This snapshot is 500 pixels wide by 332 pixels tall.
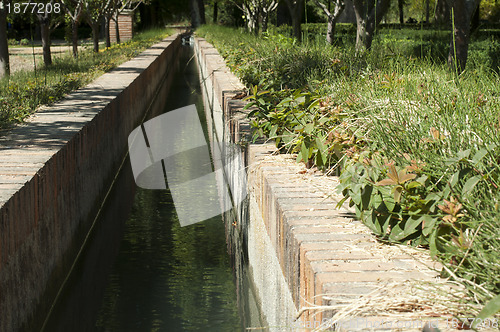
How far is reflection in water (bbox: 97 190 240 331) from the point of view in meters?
5.17

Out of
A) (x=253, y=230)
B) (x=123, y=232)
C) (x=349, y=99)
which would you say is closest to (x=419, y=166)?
(x=349, y=99)

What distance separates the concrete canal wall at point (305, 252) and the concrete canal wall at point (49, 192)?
1497mm

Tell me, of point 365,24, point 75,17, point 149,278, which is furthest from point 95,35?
point 149,278

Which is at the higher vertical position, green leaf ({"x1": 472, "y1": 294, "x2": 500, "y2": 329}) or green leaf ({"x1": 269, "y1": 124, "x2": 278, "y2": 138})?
green leaf ({"x1": 269, "y1": 124, "x2": 278, "y2": 138})

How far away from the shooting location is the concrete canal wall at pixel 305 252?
2496 mm

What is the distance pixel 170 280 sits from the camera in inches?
232

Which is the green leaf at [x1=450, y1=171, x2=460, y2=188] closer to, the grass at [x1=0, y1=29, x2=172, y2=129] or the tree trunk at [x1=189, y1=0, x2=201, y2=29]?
the grass at [x1=0, y1=29, x2=172, y2=129]

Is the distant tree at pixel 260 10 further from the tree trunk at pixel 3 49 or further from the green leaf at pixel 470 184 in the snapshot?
the green leaf at pixel 470 184

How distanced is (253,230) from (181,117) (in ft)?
31.2

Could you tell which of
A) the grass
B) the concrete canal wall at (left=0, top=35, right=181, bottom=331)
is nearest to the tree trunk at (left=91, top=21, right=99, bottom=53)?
the grass

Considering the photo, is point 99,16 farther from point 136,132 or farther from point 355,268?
point 355,268

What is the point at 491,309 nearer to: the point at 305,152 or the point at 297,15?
the point at 305,152

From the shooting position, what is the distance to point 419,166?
2992mm

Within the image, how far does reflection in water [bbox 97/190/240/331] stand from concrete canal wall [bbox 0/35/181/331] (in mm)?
493
